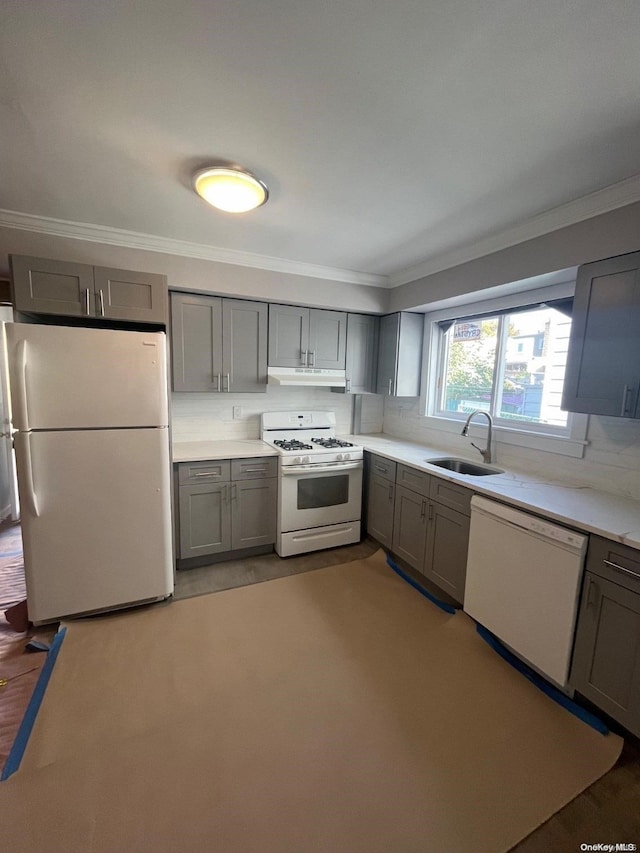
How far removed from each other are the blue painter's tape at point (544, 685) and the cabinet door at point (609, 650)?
0.11 meters

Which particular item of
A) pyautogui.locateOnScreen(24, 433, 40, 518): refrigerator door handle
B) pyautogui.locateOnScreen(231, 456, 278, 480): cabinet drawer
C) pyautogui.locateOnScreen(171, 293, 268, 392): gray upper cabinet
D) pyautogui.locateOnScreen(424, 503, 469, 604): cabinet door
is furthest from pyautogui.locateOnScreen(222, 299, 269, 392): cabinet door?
pyautogui.locateOnScreen(424, 503, 469, 604): cabinet door

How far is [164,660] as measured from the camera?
6.47 ft

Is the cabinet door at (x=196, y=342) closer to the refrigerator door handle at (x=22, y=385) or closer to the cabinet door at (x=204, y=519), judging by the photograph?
the cabinet door at (x=204, y=519)

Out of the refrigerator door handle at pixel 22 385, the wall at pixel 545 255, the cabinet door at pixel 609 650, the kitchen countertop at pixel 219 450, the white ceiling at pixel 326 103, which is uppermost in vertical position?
the white ceiling at pixel 326 103

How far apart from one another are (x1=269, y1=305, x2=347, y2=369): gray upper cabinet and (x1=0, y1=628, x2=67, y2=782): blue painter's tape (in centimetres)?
241

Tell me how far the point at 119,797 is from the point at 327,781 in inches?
30.3

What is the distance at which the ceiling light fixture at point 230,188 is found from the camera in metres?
1.70

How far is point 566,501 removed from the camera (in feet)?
6.37

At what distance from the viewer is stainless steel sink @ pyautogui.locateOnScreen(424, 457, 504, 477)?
2.71 meters

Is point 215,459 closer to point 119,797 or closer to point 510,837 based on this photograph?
point 119,797

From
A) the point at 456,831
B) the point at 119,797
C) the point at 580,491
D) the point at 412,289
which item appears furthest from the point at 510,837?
the point at 412,289

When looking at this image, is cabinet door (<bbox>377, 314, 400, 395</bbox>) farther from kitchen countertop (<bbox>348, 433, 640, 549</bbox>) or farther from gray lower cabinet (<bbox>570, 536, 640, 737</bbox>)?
gray lower cabinet (<bbox>570, 536, 640, 737</bbox>)

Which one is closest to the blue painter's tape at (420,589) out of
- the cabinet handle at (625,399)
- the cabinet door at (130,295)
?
the cabinet handle at (625,399)

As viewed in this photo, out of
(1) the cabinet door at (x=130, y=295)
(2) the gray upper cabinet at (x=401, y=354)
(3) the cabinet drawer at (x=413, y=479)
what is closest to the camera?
(1) the cabinet door at (x=130, y=295)
